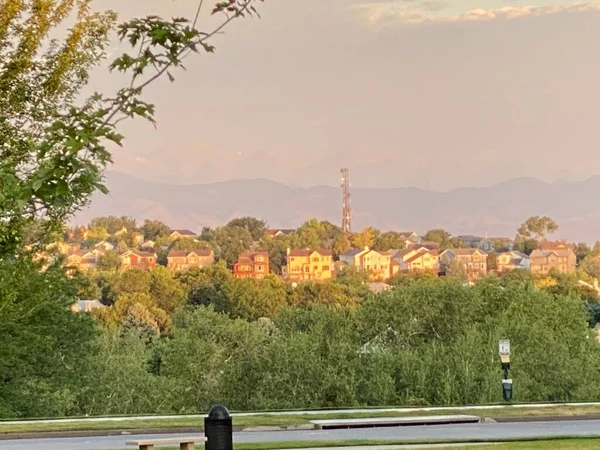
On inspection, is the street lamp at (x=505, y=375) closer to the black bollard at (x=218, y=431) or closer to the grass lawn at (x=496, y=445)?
the grass lawn at (x=496, y=445)

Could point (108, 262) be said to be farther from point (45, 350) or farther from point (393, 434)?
point (393, 434)

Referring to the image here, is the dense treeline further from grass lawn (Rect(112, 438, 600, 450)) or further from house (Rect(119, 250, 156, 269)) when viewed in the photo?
house (Rect(119, 250, 156, 269))

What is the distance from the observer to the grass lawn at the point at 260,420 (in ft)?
66.9

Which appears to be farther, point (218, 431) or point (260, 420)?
point (260, 420)

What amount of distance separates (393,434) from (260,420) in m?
2.72

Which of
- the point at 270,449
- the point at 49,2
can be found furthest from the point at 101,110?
the point at 270,449

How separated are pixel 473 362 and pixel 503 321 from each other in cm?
1225

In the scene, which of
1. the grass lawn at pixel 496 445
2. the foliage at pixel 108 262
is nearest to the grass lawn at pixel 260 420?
the grass lawn at pixel 496 445

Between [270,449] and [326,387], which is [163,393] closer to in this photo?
[326,387]

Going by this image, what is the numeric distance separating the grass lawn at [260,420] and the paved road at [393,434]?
877 mm

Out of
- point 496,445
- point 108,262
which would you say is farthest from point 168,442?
point 108,262

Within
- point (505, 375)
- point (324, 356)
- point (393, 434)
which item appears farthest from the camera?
point (324, 356)

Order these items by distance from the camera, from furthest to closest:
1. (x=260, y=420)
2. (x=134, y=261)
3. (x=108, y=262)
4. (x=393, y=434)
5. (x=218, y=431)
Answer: (x=134, y=261) < (x=108, y=262) < (x=260, y=420) < (x=393, y=434) < (x=218, y=431)

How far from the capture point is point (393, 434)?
64.4ft
